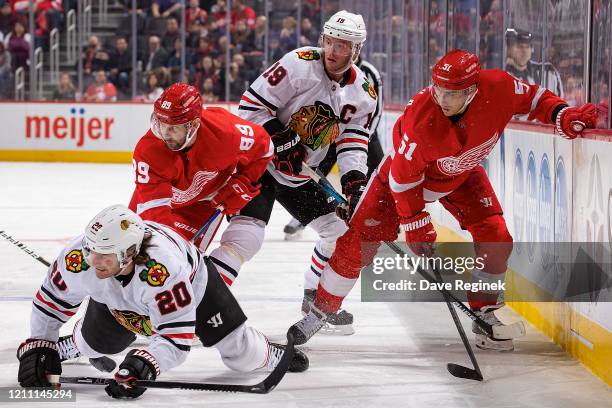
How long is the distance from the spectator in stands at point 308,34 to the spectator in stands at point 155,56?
1564 mm

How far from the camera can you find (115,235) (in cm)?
277

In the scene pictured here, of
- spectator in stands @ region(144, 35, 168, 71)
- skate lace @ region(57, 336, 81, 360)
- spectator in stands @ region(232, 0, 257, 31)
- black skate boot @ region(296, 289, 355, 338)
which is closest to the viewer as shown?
skate lace @ region(57, 336, 81, 360)

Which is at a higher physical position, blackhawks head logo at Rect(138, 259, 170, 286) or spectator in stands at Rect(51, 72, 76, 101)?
blackhawks head logo at Rect(138, 259, 170, 286)

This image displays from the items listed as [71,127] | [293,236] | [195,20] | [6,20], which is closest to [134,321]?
[293,236]

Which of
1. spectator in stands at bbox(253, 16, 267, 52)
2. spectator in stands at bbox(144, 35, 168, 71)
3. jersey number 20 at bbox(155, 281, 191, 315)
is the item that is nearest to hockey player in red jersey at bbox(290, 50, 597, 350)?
jersey number 20 at bbox(155, 281, 191, 315)

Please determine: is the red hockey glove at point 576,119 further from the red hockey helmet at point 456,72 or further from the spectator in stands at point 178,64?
the spectator in stands at point 178,64

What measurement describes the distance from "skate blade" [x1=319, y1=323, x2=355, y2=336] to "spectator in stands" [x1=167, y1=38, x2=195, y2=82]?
865cm

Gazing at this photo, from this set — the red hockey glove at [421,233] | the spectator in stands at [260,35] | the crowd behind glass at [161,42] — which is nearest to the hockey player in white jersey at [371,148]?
the red hockey glove at [421,233]

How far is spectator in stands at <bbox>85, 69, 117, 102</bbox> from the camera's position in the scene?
12.2 metres

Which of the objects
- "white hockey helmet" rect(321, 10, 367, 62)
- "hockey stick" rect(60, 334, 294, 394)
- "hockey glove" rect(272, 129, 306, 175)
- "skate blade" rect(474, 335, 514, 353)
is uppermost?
"white hockey helmet" rect(321, 10, 367, 62)

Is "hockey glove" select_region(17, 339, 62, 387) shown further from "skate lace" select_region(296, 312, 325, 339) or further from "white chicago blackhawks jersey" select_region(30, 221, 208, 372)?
"skate lace" select_region(296, 312, 325, 339)

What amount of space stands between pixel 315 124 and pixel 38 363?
5.33 ft

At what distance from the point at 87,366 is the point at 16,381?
0.27 meters

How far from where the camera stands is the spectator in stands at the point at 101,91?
40.2 ft
